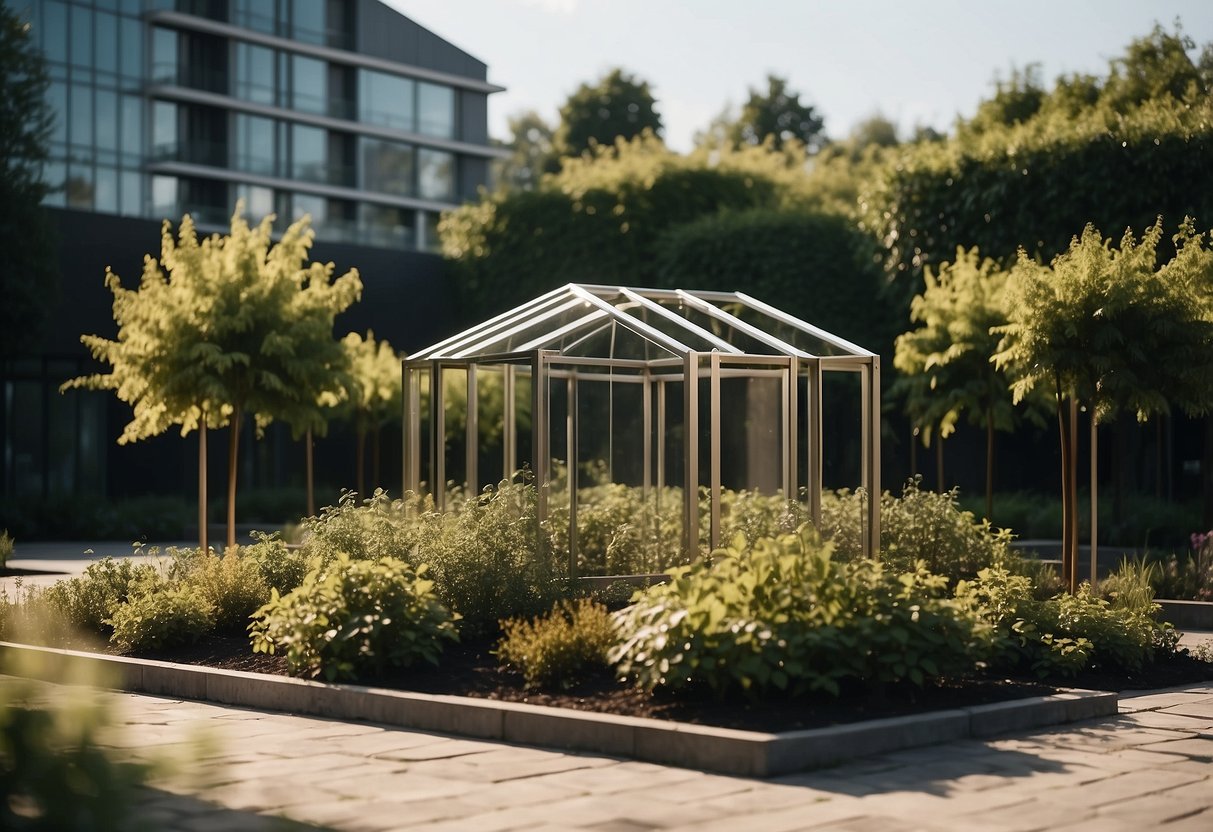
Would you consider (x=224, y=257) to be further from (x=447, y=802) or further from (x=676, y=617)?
(x=447, y=802)

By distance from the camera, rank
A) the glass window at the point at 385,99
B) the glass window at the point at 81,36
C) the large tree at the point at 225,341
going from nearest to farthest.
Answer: the large tree at the point at 225,341, the glass window at the point at 81,36, the glass window at the point at 385,99

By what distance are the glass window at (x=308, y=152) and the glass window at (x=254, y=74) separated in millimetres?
1638

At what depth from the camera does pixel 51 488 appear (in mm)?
26188

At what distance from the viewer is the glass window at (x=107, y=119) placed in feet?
150

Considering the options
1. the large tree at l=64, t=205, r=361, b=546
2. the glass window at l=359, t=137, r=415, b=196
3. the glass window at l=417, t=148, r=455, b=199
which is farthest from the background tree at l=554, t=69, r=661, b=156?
the large tree at l=64, t=205, r=361, b=546

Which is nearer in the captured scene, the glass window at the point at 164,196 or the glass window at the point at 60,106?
the glass window at the point at 60,106

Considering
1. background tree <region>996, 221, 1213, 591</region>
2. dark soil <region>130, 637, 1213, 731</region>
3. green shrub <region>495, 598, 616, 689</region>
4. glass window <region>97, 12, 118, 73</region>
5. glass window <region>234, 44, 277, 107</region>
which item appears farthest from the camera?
glass window <region>234, 44, 277, 107</region>

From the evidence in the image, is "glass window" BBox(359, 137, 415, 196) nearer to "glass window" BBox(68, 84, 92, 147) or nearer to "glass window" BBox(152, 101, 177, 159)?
"glass window" BBox(152, 101, 177, 159)

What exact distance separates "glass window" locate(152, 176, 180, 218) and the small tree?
3492 cm

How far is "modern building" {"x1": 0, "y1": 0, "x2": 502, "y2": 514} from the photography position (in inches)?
1785

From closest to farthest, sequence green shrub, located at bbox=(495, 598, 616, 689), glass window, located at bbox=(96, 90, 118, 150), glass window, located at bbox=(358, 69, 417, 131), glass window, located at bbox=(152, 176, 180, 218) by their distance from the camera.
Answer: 1. green shrub, located at bbox=(495, 598, 616, 689)
2. glass window, located at bbox=(96, 90, 118, 150)
3. glass window, located at bbox=(152, 176, 180, 218)
4. glass window, located at bbox=(358, 69, 417, 131)

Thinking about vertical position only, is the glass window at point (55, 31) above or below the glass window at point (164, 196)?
above

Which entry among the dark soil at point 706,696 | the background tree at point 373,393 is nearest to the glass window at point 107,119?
the background tree at point 373,393

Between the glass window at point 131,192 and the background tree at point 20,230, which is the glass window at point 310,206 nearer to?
the glass window at point 131,192
